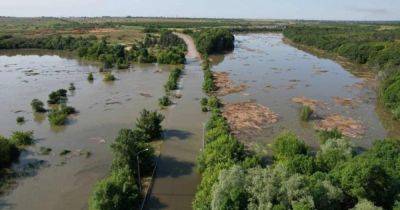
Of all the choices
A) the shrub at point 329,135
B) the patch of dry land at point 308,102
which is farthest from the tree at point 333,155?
the patch of dry land at point 308,102

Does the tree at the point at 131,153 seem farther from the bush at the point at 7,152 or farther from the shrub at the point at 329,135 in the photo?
the shrub at the point at 329,135

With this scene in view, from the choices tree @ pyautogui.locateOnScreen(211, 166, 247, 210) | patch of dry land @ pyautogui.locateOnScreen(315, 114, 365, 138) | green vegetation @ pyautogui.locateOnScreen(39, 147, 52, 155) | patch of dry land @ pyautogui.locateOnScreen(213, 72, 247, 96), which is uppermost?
tree @ pyautogui.locateOnScreen(211, 166, 247, 210)

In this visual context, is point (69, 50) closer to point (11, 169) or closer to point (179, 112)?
point (179, 112)

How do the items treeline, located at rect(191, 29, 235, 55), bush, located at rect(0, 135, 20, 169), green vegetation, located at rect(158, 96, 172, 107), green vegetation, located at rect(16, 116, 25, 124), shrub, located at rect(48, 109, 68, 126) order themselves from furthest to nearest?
treeline, located at rect(191, 29, 235, 55) → green vegetation, located at rect(158, 96, 172, 107) → green vegetation, located at rect(16, 116, 25, 124) → shrub, located at rect(48, 109, 68, 126) → bush, located at rect(0, 135, 20, 169)

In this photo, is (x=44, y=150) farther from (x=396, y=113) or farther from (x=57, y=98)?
(x=396, y=113)

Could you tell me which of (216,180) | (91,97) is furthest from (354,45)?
(216,180)

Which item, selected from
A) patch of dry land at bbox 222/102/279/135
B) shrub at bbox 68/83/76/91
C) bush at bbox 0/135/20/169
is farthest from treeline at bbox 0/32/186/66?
bush at bbox 0/135/20/169

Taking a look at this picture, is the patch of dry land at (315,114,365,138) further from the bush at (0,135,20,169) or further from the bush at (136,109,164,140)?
the bush at (0,135,20,169)
